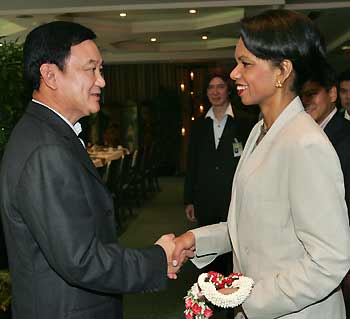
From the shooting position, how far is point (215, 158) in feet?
15.9

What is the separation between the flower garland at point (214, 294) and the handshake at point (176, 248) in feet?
0.44

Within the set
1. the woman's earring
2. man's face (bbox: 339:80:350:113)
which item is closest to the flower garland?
the woman's earring

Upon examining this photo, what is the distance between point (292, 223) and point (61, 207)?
644mm

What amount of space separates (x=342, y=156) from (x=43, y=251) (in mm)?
2081

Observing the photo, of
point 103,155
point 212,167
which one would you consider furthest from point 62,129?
point 103,155

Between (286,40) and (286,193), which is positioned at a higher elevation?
(286,40)

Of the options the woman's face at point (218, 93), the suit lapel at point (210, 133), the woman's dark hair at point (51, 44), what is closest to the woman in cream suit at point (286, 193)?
the woman's dark hair at point (51, 44)

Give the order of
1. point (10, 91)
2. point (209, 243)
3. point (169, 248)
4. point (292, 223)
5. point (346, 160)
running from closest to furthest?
point (292, 223), point (169, 248), point (209, 243), point (346, 160), point (10, 91)

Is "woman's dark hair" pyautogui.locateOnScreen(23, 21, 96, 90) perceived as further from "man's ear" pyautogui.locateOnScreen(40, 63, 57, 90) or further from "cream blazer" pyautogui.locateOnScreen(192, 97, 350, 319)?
"cream blazer" pyautogui.locateOnScreen(192, 97, 350, 319)

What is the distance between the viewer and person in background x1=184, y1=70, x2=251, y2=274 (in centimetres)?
479

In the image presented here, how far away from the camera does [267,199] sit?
1.71 meters

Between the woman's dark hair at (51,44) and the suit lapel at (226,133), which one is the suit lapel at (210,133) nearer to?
the suit lapel at (226,133)

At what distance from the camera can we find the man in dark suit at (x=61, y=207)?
1.65 m

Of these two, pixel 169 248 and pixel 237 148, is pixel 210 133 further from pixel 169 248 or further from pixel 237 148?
pixel 169 248
